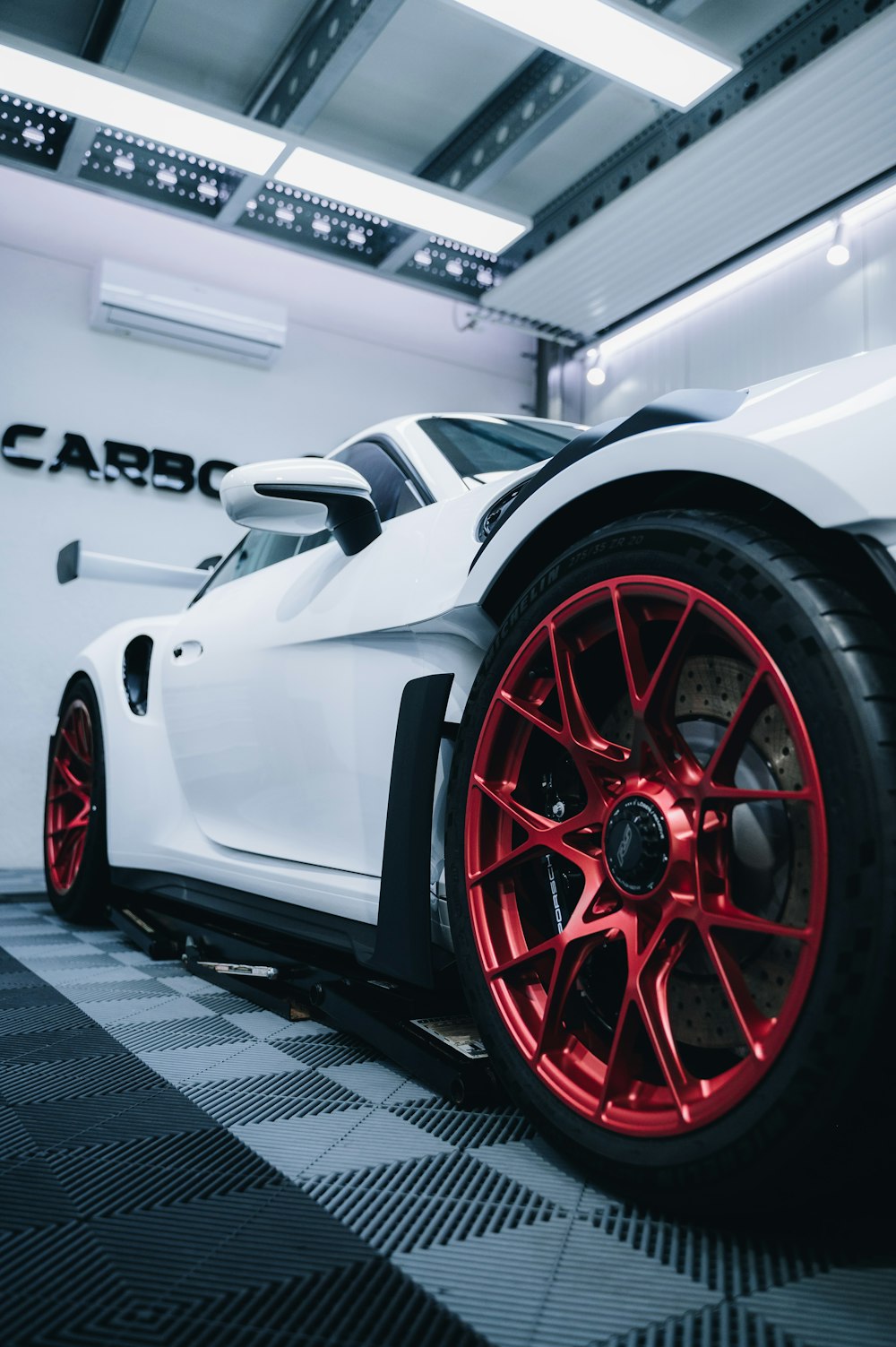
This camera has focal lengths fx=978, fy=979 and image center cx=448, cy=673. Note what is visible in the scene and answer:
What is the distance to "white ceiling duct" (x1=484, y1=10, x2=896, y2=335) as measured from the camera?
14.8 ft

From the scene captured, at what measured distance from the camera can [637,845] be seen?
1206 millimetres

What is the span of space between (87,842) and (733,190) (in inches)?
184

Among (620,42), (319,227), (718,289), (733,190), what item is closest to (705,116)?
(733,190)

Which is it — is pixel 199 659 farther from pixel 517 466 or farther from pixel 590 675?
pixel 590 675

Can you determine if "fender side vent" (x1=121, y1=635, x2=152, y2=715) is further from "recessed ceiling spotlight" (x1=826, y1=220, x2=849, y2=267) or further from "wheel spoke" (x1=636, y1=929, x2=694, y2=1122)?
"recessed ceiling spotlight" (x1=826, y1=220, x2=849, y2=267)

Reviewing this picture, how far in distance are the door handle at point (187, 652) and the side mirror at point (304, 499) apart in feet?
2.57

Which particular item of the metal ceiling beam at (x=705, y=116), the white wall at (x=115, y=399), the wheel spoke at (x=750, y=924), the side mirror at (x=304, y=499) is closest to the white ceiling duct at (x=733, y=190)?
the metal ceiling beam at (x=705, y=116)

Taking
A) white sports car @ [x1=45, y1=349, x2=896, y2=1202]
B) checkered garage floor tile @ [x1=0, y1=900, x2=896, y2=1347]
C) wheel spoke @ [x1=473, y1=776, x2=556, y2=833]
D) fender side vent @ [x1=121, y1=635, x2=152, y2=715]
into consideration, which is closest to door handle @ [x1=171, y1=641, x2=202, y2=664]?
fender side vent @ [x1=121, y1=635, x2=152, y2=715]

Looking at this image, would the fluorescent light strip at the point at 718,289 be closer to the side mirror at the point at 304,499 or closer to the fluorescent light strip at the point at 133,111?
the fluorescent light strip at the point at 133,111

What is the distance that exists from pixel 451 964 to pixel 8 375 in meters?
5.56

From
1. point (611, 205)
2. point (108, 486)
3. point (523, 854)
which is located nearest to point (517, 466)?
point (523, 854)

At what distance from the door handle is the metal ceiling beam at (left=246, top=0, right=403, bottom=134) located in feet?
10.5

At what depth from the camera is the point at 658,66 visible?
170 inches

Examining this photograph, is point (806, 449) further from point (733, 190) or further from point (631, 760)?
point (733, 190)
